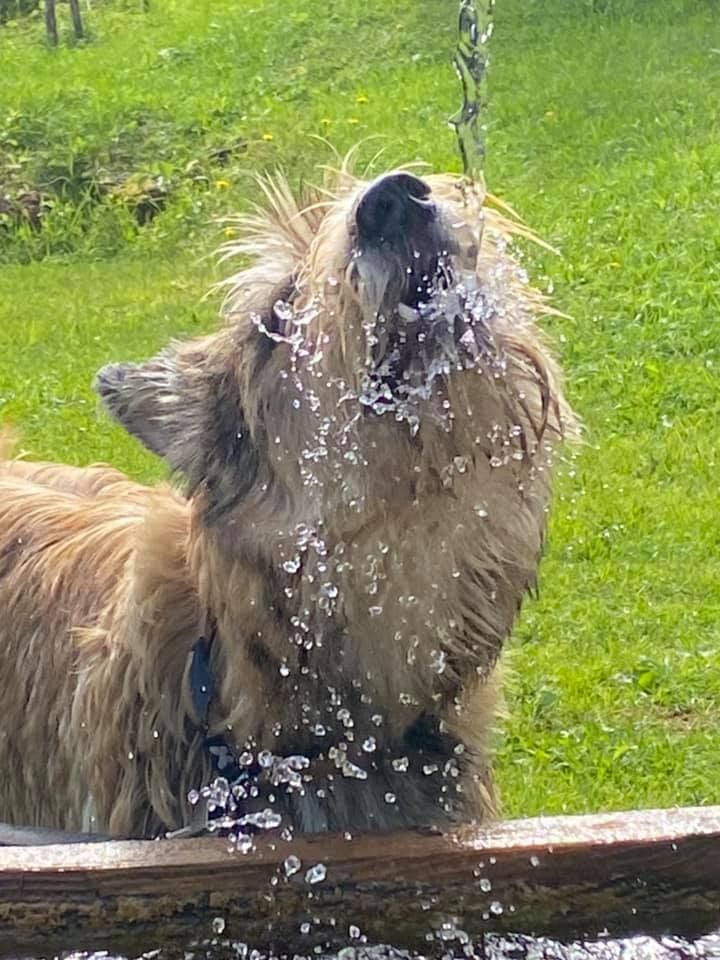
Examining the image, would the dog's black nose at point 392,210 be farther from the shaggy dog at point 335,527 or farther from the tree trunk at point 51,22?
the tree trunk at point 51,22

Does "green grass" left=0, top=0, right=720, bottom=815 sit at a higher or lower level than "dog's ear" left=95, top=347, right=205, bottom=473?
lower

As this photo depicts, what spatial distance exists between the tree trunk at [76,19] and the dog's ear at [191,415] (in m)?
15.6

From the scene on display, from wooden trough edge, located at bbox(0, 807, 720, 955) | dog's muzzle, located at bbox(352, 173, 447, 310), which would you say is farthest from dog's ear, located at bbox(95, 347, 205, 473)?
wooden trough edge, located at bbox(0, 807, 720, 955)

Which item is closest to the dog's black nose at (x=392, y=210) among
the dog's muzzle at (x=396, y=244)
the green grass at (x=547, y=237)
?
the dog's muzzle at (x=396, y=244)

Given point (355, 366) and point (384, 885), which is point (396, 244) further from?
point (384, 885)

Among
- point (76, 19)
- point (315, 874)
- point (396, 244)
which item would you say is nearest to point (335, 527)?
point (396, 244)

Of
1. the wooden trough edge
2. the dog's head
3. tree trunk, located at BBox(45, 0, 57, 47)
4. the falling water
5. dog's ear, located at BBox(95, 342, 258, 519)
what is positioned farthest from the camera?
tree trunk, located at BBox(45, 0, 57, 47)

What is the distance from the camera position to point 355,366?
12.1 feet

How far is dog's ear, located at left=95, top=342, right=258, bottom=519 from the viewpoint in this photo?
13.3ft

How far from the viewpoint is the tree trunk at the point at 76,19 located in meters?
19.0

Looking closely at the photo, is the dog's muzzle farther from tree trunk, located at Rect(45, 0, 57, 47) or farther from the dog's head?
tree trunk, located at Rect(45, 0, 57, 47)

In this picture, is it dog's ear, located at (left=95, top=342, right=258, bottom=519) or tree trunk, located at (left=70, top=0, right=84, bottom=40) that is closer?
dog's ear, located at (left=95, top=342, right=258, bottom=519)

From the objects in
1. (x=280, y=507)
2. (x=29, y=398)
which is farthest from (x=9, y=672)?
(x=29, y=398)

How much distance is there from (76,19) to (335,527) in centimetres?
1638
